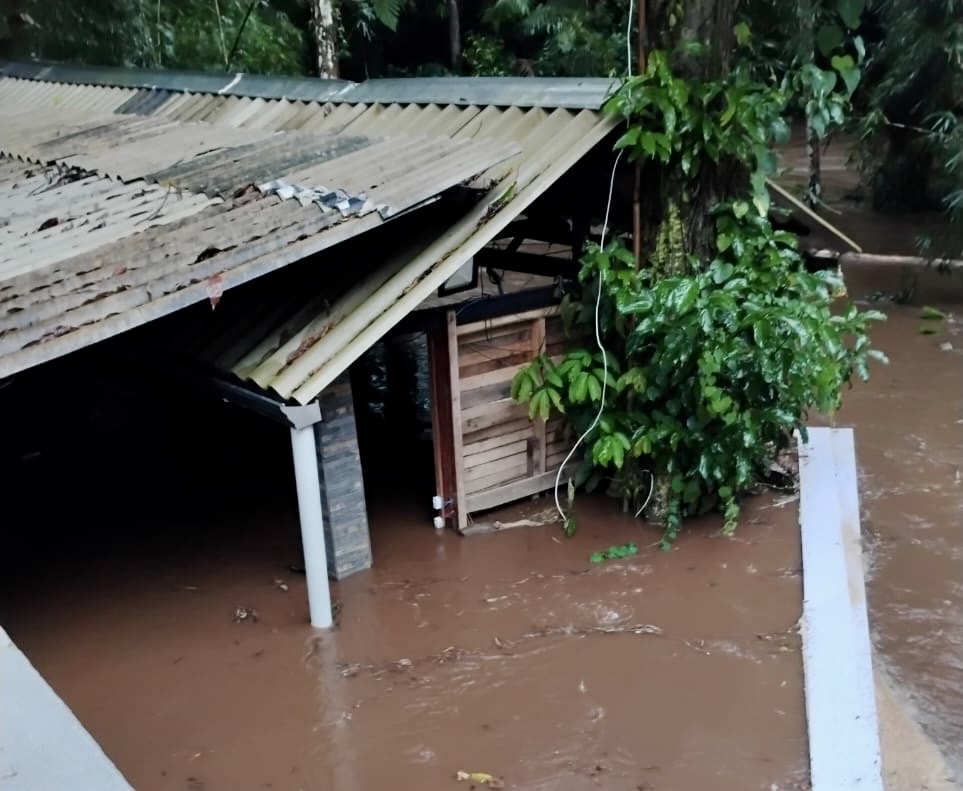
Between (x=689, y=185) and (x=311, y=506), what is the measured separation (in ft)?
10.2

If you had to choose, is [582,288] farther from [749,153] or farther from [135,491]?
[135,491]

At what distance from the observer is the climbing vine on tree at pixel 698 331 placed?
18.1ft

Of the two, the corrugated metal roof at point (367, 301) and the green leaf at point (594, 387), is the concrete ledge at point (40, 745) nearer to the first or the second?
the corrugated metal roof at point (367, 301)

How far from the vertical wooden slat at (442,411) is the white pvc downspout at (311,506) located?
1.12 metres

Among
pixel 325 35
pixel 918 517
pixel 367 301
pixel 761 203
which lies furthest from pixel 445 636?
pixel 325 35

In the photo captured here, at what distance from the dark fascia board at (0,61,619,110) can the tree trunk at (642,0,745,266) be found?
0.46m

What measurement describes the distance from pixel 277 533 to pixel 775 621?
3.40 meters

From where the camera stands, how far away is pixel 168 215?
4816mm

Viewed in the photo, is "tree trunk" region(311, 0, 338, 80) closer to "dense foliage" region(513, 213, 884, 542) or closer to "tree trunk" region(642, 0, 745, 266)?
"tree trunk" region(642, 0, 745, 266)

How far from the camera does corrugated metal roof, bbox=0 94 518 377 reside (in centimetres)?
394

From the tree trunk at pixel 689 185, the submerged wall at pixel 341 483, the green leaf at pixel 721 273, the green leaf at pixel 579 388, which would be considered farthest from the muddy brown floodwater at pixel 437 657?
the tree trunk at pixel 689 185

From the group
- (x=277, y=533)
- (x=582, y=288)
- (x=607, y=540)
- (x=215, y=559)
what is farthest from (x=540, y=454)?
(x=215, y=559)

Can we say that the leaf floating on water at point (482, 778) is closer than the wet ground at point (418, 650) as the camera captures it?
Yes

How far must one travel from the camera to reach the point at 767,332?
5.45 m
